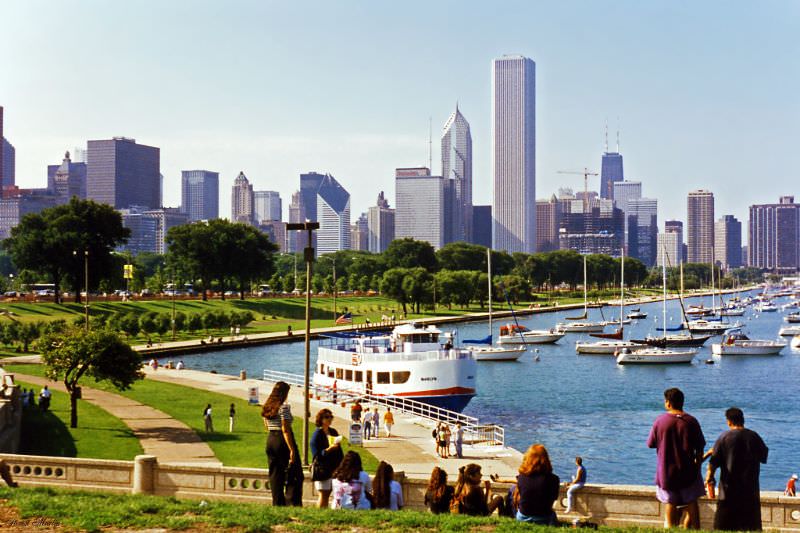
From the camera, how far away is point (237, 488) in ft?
81.2

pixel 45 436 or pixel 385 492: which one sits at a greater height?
pixel 385 492

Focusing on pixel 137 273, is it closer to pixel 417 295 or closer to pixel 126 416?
pixel 417 295

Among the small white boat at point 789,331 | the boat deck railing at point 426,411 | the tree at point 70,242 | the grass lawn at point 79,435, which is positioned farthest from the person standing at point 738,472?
the small white boat at point 789,331

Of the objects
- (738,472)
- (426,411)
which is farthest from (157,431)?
(738,472)

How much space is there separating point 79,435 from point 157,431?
369 cm

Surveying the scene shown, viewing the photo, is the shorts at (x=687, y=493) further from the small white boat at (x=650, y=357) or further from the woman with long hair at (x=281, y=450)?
the small white boat at (x=650, y=357)

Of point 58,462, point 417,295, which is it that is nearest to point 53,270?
point 417,295

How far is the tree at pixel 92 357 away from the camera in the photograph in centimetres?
4894

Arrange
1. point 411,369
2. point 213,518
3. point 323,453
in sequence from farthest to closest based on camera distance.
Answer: point 411,369
point 323,453
point 213,518

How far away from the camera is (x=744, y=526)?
16453 millimetres

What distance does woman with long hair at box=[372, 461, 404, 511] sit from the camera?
62.0 feet

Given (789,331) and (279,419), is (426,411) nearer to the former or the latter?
(279,419)

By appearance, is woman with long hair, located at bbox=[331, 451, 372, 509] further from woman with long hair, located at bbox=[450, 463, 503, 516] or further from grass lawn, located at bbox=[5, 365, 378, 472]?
grass lawn, located at bbox=[5, 365, 378, 472]

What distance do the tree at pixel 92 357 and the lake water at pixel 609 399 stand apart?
857 inches
